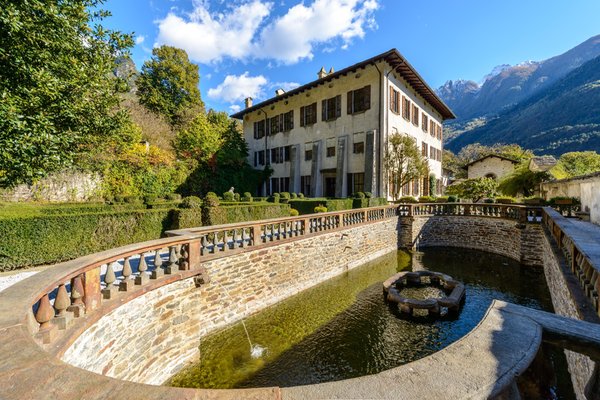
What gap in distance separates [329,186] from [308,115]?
681 centimetres

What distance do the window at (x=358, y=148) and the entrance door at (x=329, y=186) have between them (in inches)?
128

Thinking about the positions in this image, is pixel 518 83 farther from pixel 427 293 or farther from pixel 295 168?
pixel 427 293

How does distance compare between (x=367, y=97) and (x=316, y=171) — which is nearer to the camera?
(x=367, y=97)

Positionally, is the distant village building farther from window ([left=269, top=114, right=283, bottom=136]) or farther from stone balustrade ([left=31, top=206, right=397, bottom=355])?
stone balustrade ([left=31, top=206, right=397, bottom=355])

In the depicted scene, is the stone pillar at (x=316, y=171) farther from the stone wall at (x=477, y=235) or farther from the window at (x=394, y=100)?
the stone wall at (x=477, y=235)

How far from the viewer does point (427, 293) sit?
28.5ft

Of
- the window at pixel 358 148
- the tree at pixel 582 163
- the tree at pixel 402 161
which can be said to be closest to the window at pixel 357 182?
the window at pixel 358 148

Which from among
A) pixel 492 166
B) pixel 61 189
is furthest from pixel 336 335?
pixel 492 166

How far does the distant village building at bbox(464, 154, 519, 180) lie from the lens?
104 feet

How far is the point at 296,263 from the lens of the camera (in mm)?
8719

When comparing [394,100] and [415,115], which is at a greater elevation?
[394,100]

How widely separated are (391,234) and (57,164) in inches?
563

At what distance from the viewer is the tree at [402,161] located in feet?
60.7

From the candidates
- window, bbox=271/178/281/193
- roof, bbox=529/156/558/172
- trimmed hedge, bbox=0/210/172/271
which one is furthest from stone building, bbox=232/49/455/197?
trimmed hedge, bbox=0/210/172/271
